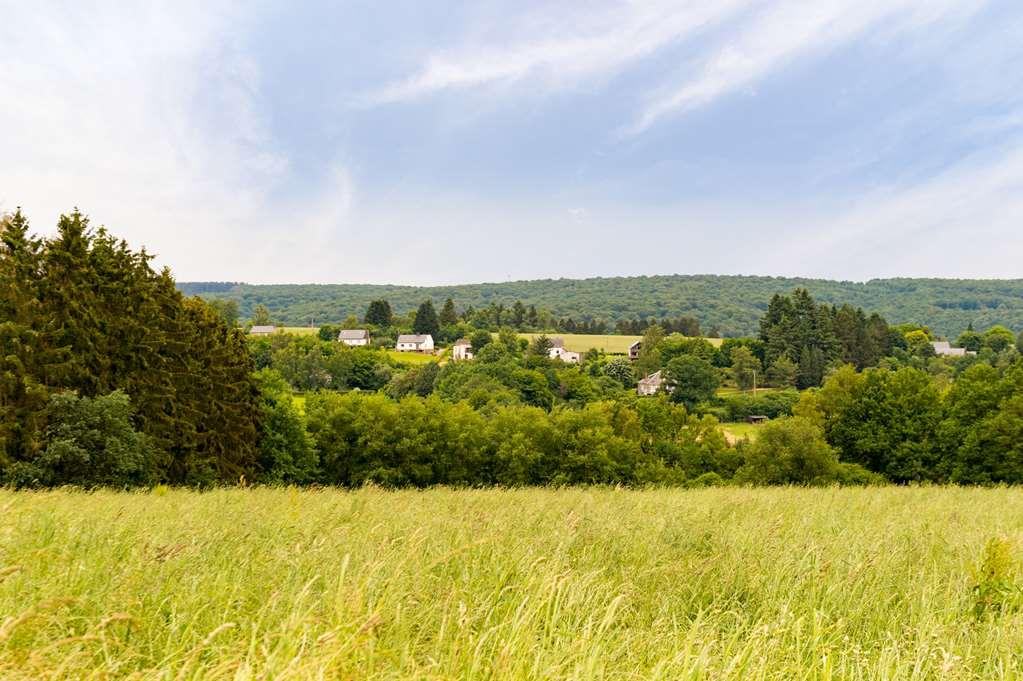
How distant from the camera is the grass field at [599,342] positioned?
165750 millimetres

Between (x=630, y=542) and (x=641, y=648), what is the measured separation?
7.38ft

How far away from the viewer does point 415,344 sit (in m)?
164

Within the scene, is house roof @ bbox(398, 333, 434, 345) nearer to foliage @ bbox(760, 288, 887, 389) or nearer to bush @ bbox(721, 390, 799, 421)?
foliage @ bbox(760, 288, 887, 389)

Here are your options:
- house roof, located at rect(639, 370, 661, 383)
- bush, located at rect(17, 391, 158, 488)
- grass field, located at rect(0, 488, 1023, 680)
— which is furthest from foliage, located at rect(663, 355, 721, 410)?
grass field, located at rect(0, 488, 1023, 680)

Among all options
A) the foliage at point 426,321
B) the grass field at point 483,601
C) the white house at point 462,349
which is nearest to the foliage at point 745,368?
the white house at point 462,349

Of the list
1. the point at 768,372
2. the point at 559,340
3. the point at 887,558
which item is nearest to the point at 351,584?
the point at 887,558

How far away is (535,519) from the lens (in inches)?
253

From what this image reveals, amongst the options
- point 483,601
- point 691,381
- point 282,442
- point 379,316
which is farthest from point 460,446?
point 379,316

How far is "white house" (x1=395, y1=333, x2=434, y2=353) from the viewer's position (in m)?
162

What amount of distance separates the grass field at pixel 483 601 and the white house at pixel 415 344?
156683 millimetres

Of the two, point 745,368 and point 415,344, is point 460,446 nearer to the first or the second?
point 745,368

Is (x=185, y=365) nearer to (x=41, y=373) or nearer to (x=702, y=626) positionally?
(x=41, y=373)

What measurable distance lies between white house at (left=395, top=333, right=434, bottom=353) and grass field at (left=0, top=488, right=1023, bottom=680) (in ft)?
514

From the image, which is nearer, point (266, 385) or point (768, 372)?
point (266, 385)
